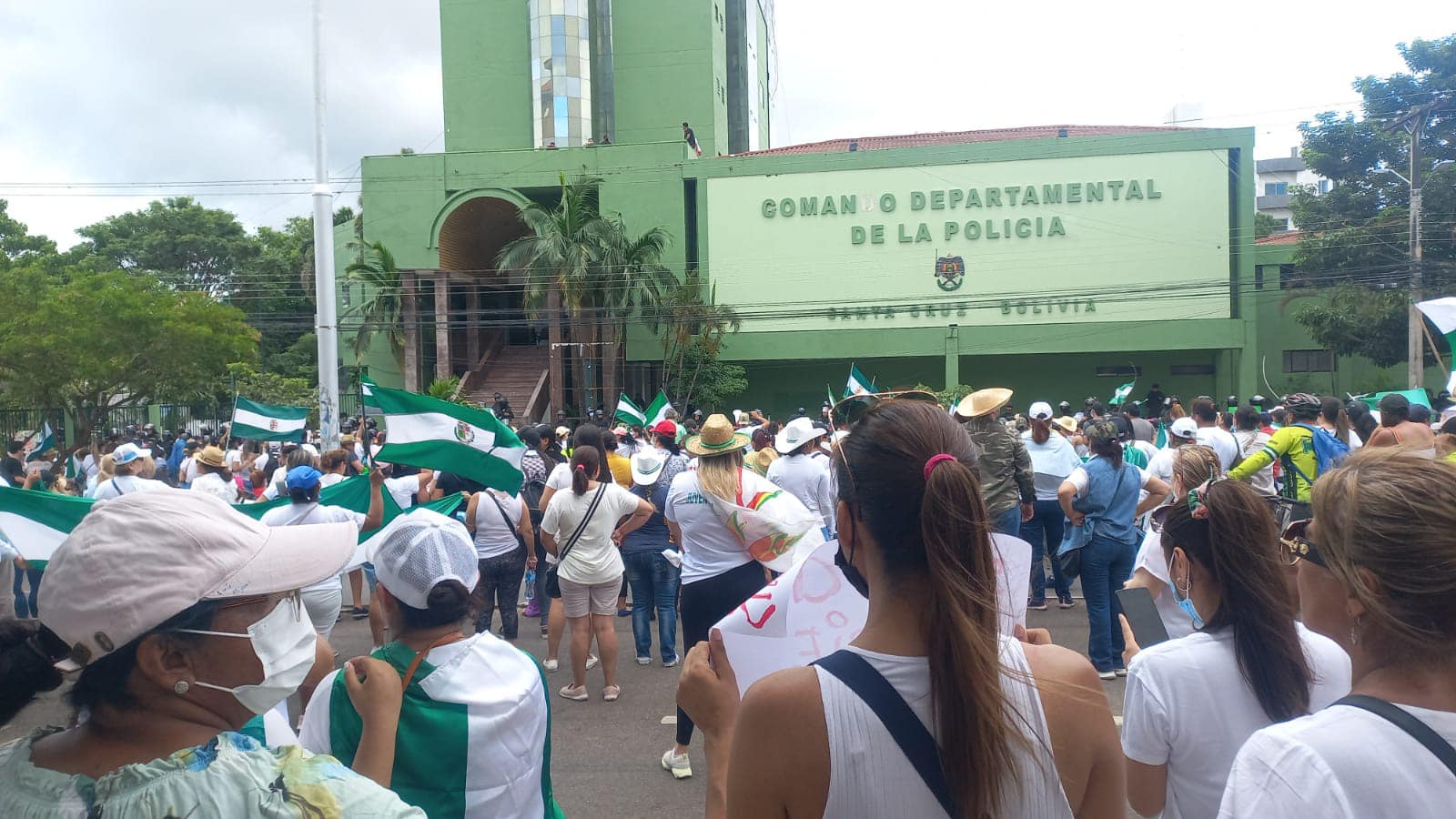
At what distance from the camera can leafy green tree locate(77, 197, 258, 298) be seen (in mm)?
46156

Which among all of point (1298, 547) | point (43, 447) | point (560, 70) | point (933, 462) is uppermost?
point (560, 70)

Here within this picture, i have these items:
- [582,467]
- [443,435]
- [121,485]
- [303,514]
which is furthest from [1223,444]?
[121,485]

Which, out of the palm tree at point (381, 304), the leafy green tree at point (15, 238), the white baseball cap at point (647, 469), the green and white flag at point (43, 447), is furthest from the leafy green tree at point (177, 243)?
the white baseball cap at point (647, 469)

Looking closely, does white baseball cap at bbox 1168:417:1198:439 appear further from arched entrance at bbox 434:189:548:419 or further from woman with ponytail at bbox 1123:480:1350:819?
arched entrance at bbox 434:189:548:419

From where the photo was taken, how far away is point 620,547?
299 inches

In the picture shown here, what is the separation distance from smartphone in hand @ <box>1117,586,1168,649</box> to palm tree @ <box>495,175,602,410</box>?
2593 centimetres

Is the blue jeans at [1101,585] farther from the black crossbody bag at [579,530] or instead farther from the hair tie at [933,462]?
the hair tie at [933,462]

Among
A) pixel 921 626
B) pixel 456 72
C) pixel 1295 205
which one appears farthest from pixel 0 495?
pixel 456 72

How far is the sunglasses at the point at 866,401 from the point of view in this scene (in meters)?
1.88

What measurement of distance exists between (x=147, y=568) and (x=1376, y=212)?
35944 mm

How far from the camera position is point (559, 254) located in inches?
1099

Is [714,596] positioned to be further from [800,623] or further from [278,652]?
[278,652]

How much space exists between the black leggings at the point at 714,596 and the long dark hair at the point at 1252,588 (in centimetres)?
301

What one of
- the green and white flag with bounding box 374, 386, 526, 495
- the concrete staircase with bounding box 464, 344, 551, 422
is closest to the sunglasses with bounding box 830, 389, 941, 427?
the green and white flag with bounding box 374, 386, 526, 495
